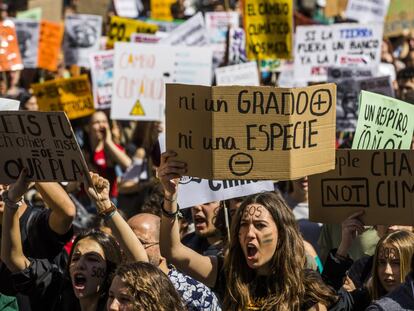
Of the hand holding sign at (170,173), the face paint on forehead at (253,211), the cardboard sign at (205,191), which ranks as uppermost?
the hand holding sign at (170,173)

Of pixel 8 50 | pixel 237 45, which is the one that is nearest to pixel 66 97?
pixel 8 50

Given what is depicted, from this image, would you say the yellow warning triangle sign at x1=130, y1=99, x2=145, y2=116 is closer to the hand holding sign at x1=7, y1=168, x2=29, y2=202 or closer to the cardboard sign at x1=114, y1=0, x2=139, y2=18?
the cardboard sign at x1=114, y1=0, x2=139, y2=18

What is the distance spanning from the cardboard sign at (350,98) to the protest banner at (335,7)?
4.25 metres

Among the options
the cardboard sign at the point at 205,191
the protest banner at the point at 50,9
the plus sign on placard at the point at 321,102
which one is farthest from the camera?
the protest banner at the point at 50,9

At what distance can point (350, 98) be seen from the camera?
10.2 m

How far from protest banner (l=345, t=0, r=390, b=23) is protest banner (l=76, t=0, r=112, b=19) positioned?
306cm

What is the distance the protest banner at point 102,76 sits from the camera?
38.4 feet

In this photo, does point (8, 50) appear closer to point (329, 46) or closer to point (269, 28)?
point (269, 28)

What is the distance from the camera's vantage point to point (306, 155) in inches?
210

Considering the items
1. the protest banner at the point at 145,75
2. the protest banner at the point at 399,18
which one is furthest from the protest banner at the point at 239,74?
the protest banner at the point at 399,18

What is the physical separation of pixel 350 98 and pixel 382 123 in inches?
145

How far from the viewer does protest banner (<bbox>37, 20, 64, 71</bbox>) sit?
13.0m

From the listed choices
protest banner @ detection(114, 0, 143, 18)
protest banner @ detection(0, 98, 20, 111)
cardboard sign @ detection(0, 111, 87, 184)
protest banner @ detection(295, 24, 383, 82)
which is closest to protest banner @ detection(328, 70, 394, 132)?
protest banner @ detection(295, 24, 383, 82)

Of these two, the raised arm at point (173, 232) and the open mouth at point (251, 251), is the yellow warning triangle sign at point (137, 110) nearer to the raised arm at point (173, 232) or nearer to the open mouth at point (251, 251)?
the raised arm at point (173, 232)
